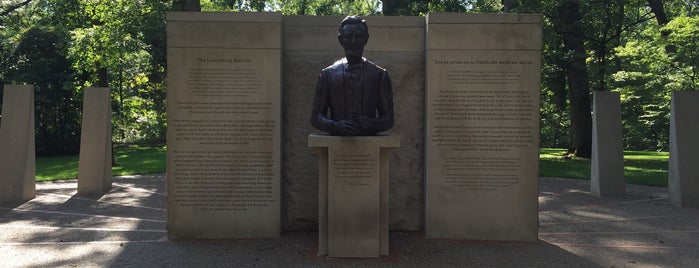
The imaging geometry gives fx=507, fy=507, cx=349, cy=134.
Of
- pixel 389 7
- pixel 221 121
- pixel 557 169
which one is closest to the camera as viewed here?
pixel 221 121

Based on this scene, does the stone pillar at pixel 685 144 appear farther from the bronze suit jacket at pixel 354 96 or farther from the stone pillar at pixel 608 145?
the bronze suit jacket at pixel 354 96

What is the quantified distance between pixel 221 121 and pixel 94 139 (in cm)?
567

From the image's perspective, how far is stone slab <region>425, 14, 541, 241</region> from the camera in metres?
6.97

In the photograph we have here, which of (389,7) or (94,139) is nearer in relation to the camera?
(94,139)

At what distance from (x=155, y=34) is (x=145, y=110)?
9245mm

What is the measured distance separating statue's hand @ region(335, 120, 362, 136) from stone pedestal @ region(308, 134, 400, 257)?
6 cm

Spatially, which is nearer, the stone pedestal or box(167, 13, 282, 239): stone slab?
the stone pedestal

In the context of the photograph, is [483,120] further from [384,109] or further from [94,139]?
[94,139]

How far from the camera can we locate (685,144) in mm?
Answer: 9859

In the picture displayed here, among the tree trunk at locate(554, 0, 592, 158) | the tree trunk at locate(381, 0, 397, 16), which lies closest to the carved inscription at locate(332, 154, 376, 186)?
the tree trunk at locate(554, 0, 592, 158)

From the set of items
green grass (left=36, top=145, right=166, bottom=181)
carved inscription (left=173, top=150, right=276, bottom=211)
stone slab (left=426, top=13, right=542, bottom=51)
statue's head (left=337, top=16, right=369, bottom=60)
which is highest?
stone slab (left=426, top=13, right=542, bottom=51)

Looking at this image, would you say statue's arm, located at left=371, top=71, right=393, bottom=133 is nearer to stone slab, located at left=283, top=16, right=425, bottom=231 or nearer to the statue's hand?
the statue's hand

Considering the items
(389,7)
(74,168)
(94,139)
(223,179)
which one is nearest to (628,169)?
(389,7)

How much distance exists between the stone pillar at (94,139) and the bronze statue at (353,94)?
282 inches
